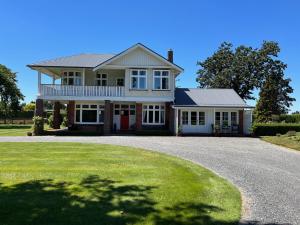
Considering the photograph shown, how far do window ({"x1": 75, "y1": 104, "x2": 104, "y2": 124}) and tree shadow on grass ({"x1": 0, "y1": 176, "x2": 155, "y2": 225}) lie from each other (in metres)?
25.1

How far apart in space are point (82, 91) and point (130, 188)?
24645 mm

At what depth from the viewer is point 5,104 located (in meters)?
57.6

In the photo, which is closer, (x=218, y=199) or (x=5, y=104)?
(x=218, y=199)

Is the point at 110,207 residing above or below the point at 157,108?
below

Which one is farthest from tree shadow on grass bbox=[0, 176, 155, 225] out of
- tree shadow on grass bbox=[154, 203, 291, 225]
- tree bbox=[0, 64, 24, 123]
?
tree bbox=[0, 64, 24, 123]

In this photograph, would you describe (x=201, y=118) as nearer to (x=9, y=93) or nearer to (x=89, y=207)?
(x=89, y=207)

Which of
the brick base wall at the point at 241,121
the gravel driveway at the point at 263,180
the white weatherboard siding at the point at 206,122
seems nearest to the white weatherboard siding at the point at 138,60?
the white weatherboard siding at the point at 206,122

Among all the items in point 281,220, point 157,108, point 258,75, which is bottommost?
point 281,220

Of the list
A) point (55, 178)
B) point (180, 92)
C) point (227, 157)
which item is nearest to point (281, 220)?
point (55, 178)

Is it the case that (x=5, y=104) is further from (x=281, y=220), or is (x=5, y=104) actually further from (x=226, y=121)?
(x=281, y=220)

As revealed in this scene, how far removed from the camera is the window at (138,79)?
110 ft

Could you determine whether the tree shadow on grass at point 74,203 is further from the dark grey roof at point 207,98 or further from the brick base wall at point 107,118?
the dark grey roof at point 207,98

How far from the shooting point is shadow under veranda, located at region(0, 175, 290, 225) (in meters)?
7.10

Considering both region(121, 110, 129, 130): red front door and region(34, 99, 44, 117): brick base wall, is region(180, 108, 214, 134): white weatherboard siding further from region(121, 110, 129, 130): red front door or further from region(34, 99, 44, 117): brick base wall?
region(34, 99, 44, 117): brick base wall
